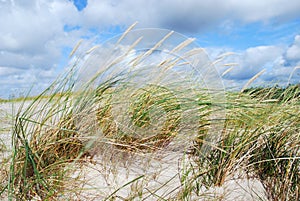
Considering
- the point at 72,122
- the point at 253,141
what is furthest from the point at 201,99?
the point at 72,122

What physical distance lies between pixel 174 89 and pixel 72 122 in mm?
798

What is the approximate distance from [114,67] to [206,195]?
3.27 feet

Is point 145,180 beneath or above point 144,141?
beneath

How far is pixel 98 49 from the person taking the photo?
2102mm

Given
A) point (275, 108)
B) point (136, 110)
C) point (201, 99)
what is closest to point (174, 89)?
point (201, 99)

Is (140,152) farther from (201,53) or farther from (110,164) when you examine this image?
(201,53)

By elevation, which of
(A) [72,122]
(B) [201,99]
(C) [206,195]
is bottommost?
(C) [206,195]

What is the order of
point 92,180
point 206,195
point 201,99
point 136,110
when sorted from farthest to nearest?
point 201,99 → point 136,110 → point 92,180 → point 206,195

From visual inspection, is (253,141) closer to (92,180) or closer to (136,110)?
(136,110)

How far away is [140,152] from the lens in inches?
74.8

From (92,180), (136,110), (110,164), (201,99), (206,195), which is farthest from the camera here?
(201,99)

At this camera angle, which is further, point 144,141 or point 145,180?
point 144,141

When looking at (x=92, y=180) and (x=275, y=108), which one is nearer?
(x=92, y=180)

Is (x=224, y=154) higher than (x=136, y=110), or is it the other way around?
(x=136, y=110)
